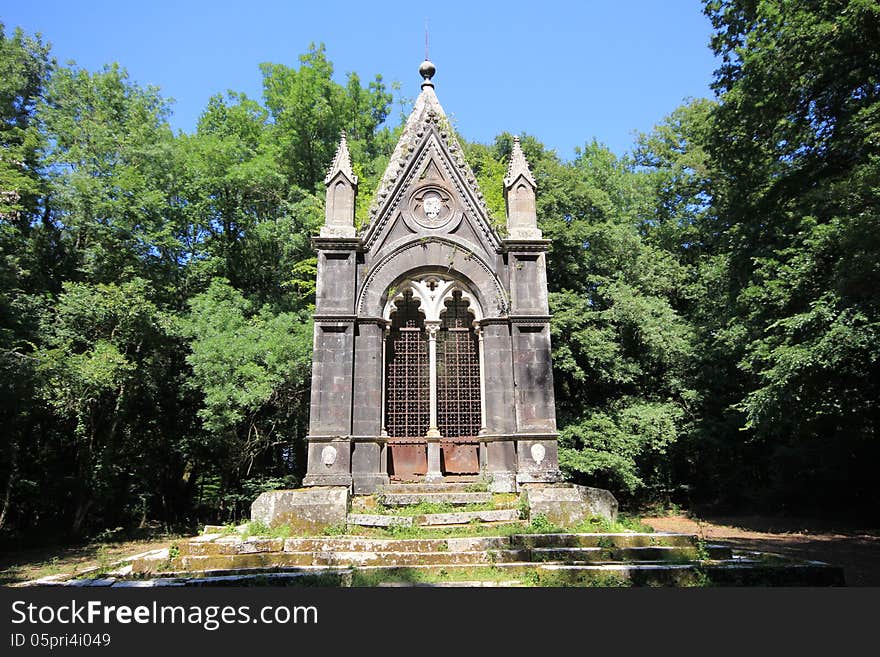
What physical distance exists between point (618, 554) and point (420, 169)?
386 inches

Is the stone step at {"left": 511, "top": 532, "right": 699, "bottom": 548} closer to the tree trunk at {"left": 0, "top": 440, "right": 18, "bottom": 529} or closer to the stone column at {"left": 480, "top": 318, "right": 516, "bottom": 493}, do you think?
the stone column at {"left": 480, "top": 318, "right": 516, "bottom": 493}

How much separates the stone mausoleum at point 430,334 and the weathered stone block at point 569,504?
1.46m

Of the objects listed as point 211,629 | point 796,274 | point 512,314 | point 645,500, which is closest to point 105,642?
point 211,629

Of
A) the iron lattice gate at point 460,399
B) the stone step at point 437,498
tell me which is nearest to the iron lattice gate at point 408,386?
the iron lattice gate at point 460,399

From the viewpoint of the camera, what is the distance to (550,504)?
10.5 m

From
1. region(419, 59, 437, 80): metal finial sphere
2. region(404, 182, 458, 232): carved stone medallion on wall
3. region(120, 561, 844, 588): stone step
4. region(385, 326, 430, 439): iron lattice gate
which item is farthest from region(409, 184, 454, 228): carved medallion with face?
region(120, 561, 844, 588): stone step

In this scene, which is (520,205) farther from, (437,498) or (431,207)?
(437,498)

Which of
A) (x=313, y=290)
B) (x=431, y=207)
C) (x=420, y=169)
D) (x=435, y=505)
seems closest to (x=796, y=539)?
(x=435, y=505)

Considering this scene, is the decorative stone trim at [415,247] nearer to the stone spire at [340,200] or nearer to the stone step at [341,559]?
the stone spire at [340,200]

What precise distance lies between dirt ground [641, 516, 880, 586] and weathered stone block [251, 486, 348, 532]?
735cm

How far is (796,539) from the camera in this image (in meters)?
17.5

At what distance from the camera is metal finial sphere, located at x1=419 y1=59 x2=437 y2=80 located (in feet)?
52.6

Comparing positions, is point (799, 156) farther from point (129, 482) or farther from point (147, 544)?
point (129, 482)

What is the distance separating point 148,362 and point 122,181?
693 cm
